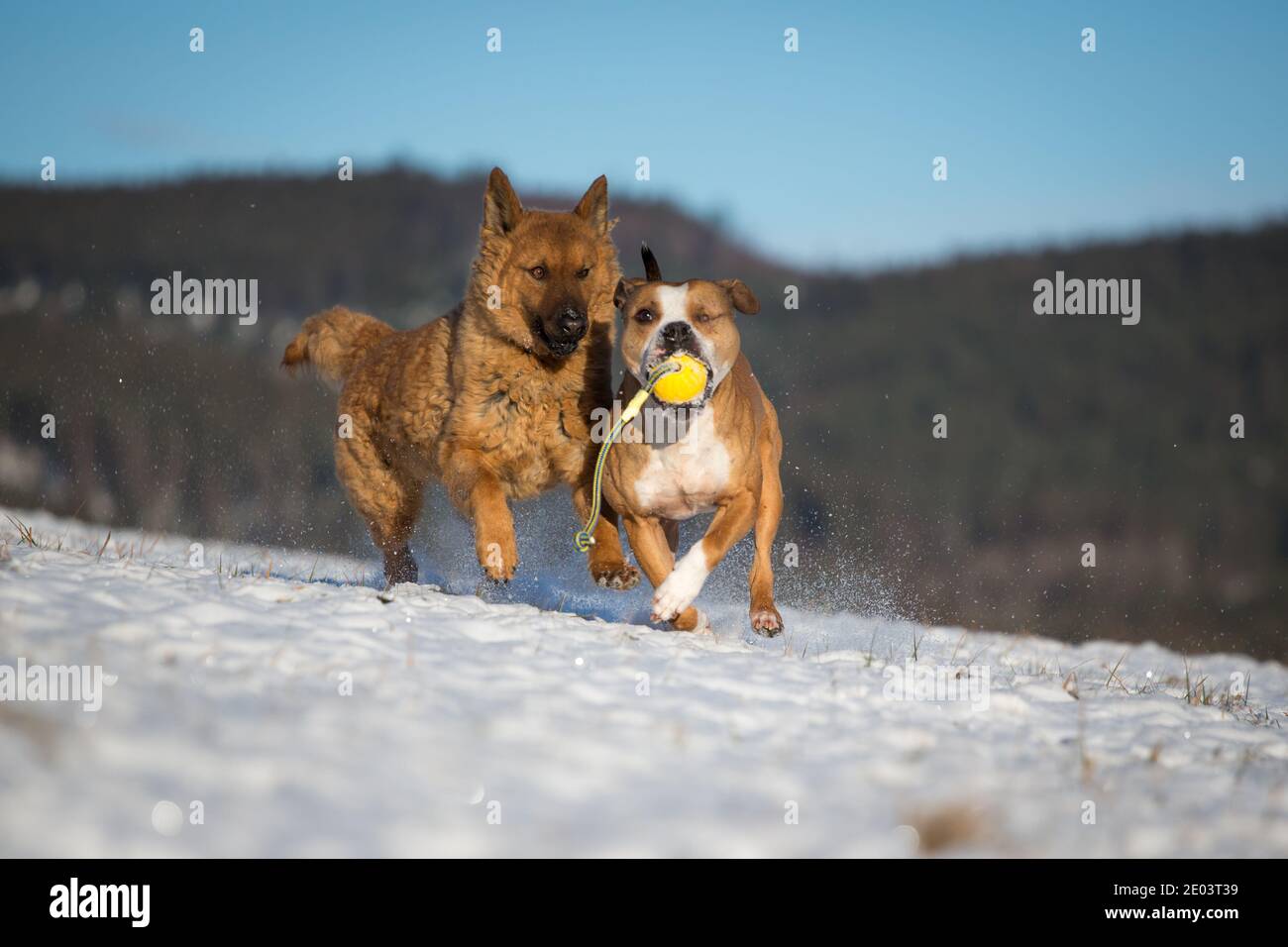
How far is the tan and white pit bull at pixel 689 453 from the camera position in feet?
21.4

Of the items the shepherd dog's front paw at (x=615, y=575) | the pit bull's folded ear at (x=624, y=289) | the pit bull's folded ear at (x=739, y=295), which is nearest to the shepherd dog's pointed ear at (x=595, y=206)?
the pit bull's folded ear at (x=624, y=289)

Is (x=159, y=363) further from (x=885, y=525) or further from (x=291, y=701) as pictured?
(x=291, y=701)

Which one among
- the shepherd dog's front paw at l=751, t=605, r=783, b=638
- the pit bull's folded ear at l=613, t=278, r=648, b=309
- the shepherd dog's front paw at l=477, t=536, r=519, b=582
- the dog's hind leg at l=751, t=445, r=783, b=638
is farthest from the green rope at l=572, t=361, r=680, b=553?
the shepherd dog's front paw at l=751, t=605, r=783, b=638

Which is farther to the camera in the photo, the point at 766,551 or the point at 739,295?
the point at 766,551

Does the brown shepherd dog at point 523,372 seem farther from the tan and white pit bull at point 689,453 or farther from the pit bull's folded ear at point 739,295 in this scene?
Answer: the pit bull's folded ear at point 739,295

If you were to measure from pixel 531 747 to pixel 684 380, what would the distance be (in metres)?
3.17

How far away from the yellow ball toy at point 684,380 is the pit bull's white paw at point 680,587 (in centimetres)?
90

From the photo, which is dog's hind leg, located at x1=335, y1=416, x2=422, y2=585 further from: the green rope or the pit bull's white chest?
the pit bull's white chest

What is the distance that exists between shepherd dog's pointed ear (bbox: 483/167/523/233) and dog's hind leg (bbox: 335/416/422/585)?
2222 mm

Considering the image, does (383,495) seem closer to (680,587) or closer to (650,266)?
(650,266)

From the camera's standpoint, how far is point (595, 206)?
7988 millimetres

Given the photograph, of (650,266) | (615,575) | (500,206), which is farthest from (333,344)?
(615,575)
